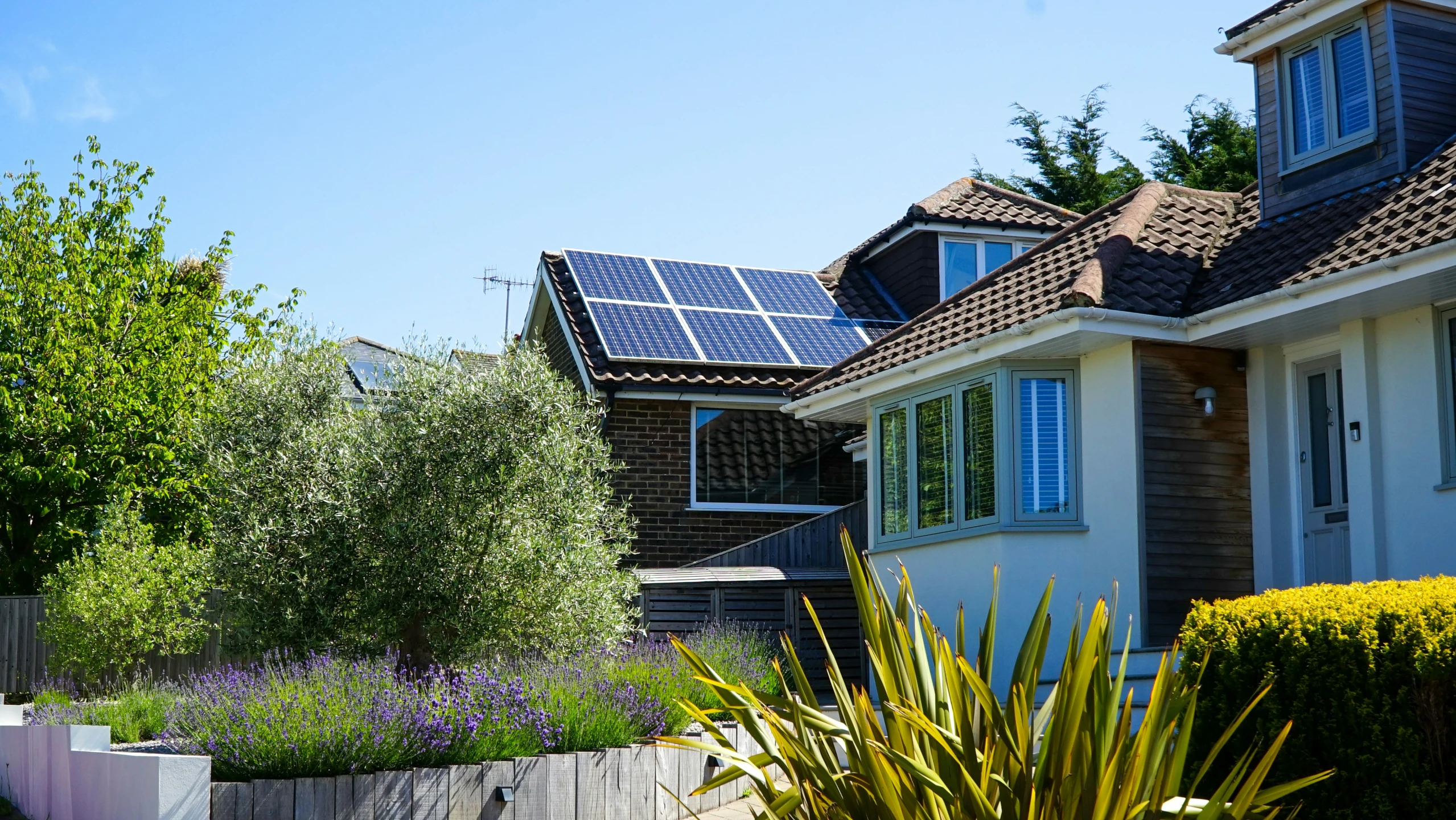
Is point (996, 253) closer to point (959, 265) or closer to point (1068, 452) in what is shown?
point (959, 265)

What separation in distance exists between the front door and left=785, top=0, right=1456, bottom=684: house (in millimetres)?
19

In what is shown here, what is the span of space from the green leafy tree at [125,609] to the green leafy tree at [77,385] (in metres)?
2.80

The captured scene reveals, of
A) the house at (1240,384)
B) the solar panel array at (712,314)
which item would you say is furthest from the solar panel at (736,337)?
the house at (1240,384)

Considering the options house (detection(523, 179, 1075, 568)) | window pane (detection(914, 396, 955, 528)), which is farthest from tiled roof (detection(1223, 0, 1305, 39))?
house (detection(523, 179, 1075, 568))

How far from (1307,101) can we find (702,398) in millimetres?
8731

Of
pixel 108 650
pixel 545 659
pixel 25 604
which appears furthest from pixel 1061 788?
pixel 25 604

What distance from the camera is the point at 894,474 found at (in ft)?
47.0

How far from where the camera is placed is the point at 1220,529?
39.5ft

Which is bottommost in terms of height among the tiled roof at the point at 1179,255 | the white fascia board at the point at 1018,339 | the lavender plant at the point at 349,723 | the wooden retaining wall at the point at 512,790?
the wooden retaining wall at the point at 512,790

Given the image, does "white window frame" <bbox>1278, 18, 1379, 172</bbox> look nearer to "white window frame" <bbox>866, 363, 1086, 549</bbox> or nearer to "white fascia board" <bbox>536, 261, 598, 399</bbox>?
"white window frame" <bbox>866, 363, 1086, 549</bbox>

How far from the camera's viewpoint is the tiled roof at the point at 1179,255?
1073 centimetres

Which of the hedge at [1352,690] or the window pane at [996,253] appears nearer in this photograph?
the hedge at [1352,690]

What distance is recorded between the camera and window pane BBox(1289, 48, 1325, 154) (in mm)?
13039

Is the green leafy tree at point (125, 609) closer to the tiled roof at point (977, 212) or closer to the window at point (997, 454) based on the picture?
the window at point (997, 454)
